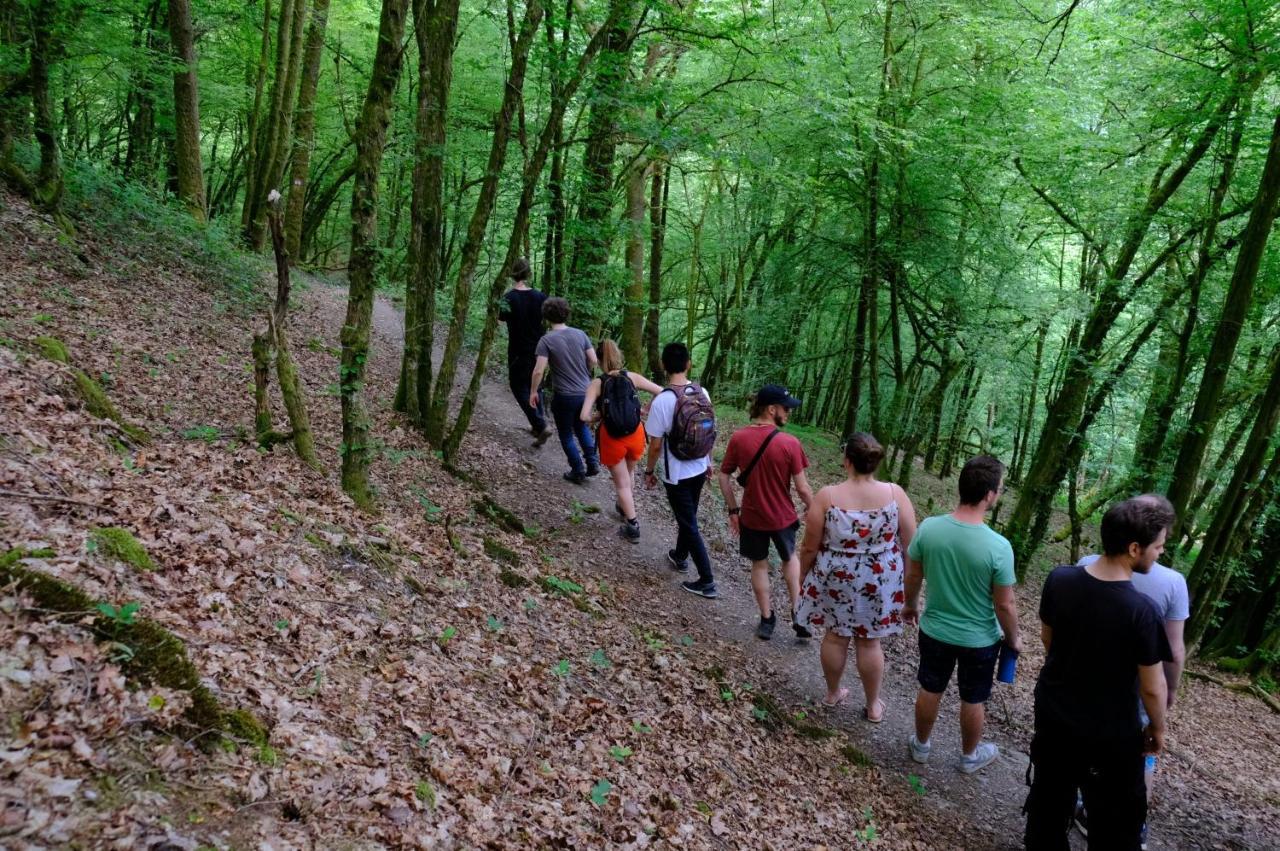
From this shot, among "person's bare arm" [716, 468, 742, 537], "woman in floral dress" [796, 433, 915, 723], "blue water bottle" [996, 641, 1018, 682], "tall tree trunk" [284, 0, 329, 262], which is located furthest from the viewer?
"tall tree trunk" [284, 0, 329, 262]

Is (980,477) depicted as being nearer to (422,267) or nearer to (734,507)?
(734,507)

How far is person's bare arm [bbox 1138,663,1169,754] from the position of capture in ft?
10.8

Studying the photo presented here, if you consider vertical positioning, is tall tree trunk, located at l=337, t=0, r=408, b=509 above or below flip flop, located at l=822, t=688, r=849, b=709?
above

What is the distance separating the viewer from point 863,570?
502 cm

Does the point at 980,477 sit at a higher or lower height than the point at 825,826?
higher

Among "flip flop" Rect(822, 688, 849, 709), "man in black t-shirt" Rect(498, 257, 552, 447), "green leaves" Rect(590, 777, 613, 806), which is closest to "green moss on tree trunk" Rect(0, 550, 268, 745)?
"green leaves" Rect(590, 777, 613, 806)

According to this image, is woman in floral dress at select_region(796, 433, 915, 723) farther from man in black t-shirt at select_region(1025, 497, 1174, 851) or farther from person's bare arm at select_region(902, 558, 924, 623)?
man in black t-shirt at select_region(1025, 497, 1174, 851)

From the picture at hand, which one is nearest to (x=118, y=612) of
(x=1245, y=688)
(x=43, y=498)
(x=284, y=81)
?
(x=43, y=498)

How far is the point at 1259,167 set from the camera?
884 cm

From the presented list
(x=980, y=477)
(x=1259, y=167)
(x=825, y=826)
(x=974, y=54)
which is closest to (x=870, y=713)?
(x=825, y=826)

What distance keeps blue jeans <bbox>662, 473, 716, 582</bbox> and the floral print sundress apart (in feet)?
5.91

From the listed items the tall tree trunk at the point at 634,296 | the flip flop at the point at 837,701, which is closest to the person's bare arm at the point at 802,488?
the flip flop at the point at 837,701

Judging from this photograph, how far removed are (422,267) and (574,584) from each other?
12.6 feet

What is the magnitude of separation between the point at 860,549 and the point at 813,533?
346 millimetres
